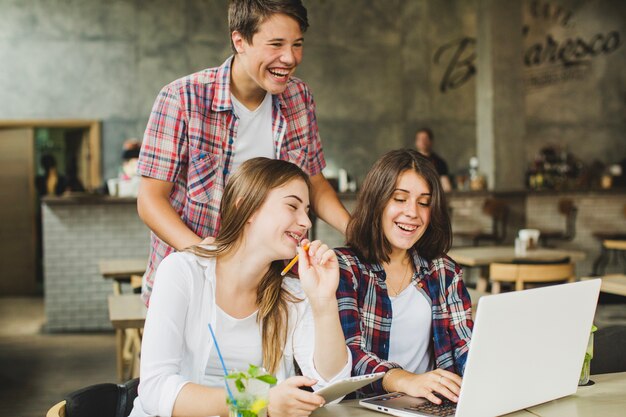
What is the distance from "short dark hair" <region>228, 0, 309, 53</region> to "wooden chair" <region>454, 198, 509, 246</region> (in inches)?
247

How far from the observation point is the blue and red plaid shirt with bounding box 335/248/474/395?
213 centimetres

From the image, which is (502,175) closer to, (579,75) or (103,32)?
(579,75)

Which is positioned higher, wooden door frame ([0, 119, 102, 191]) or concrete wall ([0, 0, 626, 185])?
concrete wall ([0, 0, 626, 185])

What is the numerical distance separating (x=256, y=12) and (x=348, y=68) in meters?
8.65

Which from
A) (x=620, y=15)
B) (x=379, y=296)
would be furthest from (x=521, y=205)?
(x=379, y=296)

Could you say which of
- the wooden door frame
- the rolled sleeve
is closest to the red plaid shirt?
the rolled sleeve

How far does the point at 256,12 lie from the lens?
2.06m

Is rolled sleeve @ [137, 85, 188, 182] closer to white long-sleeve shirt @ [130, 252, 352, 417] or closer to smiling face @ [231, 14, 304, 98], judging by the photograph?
smiling face @ [231, 14, 304, 98]

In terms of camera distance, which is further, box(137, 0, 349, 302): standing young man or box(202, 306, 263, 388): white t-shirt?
box(137, 0, 349, 302): standing young man

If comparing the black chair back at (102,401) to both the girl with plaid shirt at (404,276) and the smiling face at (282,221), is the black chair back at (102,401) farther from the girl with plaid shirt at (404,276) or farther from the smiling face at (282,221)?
the girl with plaid shirt at (404,276)

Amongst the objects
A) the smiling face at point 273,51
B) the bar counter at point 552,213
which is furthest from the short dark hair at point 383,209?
the bar counter at point 552,213

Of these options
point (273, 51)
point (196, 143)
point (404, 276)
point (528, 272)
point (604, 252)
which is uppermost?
point (273, 51)

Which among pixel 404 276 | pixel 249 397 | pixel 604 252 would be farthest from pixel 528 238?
pixel 249 397

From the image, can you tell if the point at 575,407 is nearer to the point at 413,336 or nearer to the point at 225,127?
the point at 413,336
